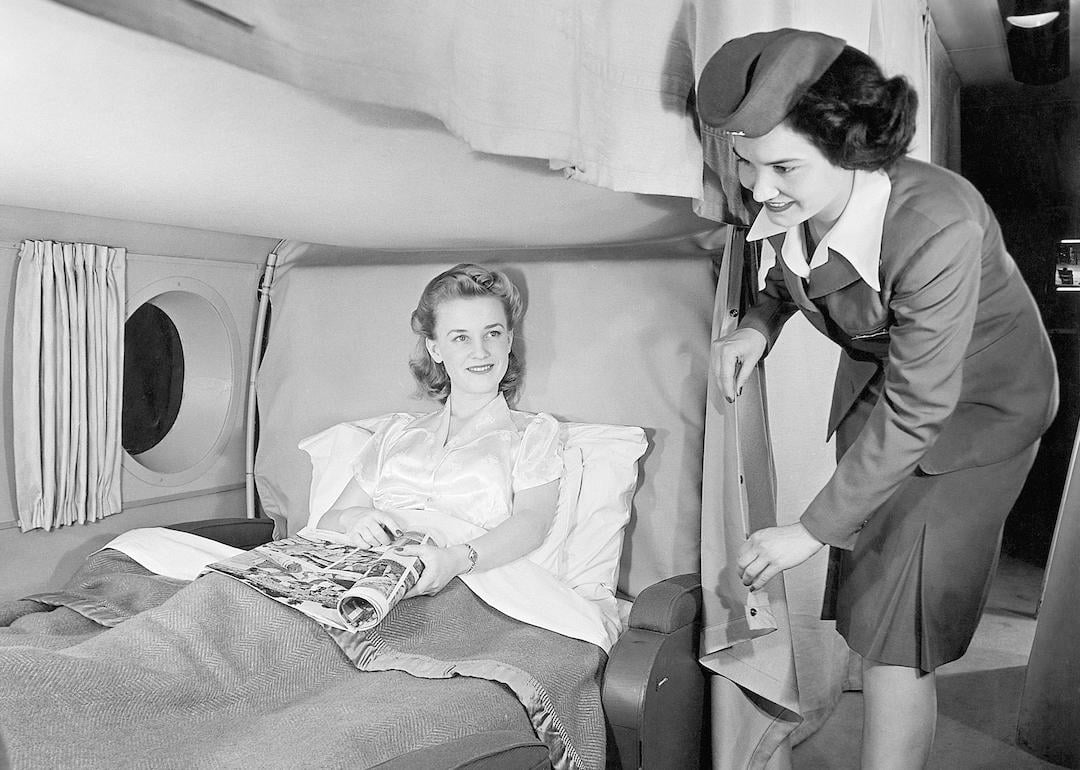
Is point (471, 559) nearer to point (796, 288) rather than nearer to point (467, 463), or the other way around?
point (467, 463)

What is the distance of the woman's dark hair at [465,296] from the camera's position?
2.37 metres

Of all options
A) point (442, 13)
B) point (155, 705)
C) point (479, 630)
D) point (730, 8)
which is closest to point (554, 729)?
point (479, 630)

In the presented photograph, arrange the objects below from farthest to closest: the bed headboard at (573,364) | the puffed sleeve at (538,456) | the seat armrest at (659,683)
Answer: the bed headboard at (573,364), the puffed sleeve at (538,456), the seat armrest at (659,683)

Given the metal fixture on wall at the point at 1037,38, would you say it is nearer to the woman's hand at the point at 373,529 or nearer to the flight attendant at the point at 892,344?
the flight attendant at the point at 892,344

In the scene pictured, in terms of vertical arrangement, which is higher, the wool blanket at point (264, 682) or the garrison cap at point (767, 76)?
the garrison cap at point (767, 76)

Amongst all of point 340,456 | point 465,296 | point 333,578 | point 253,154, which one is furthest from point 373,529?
point 253,154

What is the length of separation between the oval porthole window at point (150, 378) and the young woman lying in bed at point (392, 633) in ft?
2.13

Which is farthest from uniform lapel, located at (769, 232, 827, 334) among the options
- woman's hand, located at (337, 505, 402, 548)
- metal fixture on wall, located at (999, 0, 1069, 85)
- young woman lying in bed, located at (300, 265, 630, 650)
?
woman's hand, located at (337, 505, 402, 548)

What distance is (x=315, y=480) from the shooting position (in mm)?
2637

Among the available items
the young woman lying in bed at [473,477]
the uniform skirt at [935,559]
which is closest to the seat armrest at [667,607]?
the young woman lying in bed at [473,477]

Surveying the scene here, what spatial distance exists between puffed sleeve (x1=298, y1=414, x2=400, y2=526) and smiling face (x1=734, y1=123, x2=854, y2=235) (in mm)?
1369

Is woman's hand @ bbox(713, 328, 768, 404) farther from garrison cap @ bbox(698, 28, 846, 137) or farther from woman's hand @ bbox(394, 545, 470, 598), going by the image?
woman's hand @ bbox(394, 545, 470, 598)

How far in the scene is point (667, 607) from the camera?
1881mm

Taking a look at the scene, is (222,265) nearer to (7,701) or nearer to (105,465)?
(105,465)
